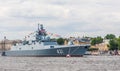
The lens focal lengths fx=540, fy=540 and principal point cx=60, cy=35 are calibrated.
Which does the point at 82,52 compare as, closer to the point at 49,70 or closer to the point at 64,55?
the point at 64,55

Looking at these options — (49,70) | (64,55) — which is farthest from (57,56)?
(49,70)

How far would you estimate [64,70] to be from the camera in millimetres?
89438

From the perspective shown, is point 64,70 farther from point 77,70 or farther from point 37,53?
point 37,53

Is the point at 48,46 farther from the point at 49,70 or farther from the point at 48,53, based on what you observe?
the point at 49,70

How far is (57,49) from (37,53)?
1198 cm

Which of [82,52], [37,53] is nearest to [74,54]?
[82,52]

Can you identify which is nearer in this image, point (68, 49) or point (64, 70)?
point (64, 70)

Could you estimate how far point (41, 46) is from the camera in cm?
19762

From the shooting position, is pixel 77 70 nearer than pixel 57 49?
Yes

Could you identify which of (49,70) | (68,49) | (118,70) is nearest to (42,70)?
(49,70)

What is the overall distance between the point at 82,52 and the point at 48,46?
505 inches

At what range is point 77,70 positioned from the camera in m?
90.1

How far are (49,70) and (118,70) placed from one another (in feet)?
37.9

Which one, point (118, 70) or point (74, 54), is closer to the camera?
point (118, 70)
